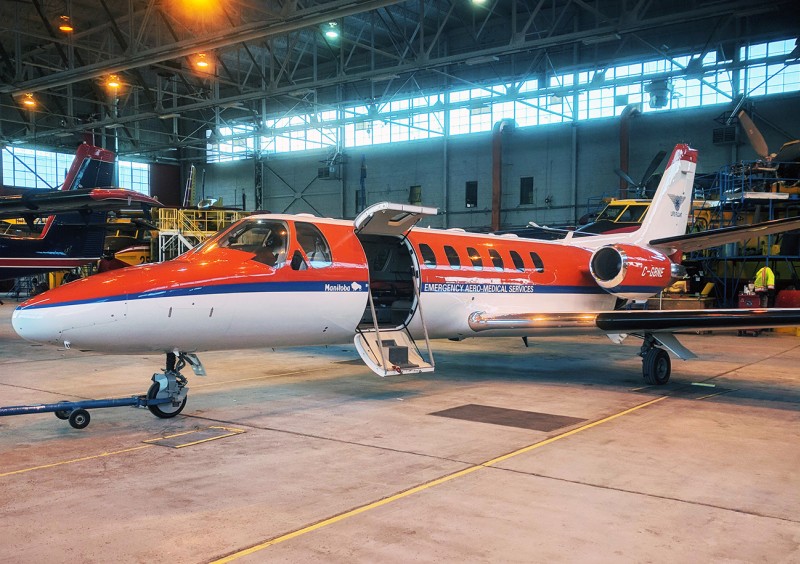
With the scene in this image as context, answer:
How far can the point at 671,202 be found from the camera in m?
15.0

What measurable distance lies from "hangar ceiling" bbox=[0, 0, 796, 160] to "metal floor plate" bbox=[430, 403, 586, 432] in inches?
424

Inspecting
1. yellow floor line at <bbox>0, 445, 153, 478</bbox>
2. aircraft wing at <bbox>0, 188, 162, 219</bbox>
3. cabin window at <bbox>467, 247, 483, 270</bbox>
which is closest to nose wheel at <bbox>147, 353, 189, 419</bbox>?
yellow floor line at <bbox>0, 445, 153, 478</bbox>

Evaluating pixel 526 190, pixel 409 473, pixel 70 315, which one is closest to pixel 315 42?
pixel 526 190

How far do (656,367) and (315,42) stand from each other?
21.5 metres

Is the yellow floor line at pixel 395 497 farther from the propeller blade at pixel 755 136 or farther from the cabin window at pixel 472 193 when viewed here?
the cabin window at pixel 472 193

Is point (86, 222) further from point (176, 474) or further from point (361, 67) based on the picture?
point (361, 67)

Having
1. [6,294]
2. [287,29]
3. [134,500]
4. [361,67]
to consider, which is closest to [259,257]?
[134,500]

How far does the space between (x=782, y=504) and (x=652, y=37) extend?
3021cm

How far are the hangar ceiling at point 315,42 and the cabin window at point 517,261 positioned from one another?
283 inches

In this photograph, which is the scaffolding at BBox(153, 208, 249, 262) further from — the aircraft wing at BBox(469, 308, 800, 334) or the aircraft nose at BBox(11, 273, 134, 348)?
the aircraft nose at BBox(11, 273, 134, 348)

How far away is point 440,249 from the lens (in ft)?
36.1

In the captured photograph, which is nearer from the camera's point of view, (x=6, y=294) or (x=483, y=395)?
(x=483, y=395)

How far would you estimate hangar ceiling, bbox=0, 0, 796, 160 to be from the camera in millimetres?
19141

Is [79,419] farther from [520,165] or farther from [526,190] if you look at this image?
[520,165]
